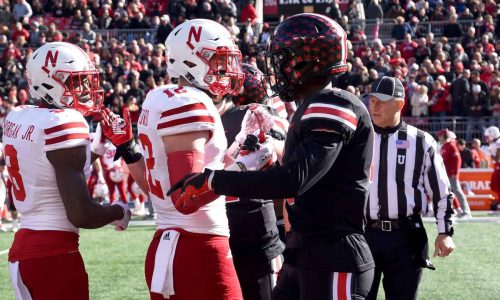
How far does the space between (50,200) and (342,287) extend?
1.35m

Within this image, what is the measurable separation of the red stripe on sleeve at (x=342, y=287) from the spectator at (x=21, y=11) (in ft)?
73.6

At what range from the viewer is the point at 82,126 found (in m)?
4.18

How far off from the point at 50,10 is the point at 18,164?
22.5 m

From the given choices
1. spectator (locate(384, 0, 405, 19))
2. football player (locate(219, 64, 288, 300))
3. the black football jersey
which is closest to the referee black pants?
football player (locate(219, 64, 288, 300))

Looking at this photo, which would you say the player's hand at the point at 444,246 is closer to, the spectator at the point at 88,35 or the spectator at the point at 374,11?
the spectator at the point at 88,35

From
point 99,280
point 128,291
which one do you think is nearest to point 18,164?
point 128,291

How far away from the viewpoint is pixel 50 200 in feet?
13.7

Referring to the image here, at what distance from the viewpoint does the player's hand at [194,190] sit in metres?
3.35

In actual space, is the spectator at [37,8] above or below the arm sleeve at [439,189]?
below

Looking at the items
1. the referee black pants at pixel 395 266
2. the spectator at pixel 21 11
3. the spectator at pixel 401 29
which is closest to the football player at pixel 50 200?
the referee black pants at pixel 395 266

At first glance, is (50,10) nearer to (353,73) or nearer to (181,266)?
(353,73)

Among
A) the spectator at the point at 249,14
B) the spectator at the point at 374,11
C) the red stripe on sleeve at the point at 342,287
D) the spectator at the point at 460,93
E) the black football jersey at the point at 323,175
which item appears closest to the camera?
the black football jersey at the point at 323,175

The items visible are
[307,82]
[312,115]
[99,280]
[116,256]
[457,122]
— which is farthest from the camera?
[457,122]

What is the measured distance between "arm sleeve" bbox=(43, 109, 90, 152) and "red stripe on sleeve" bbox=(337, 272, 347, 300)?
4.15 feet
